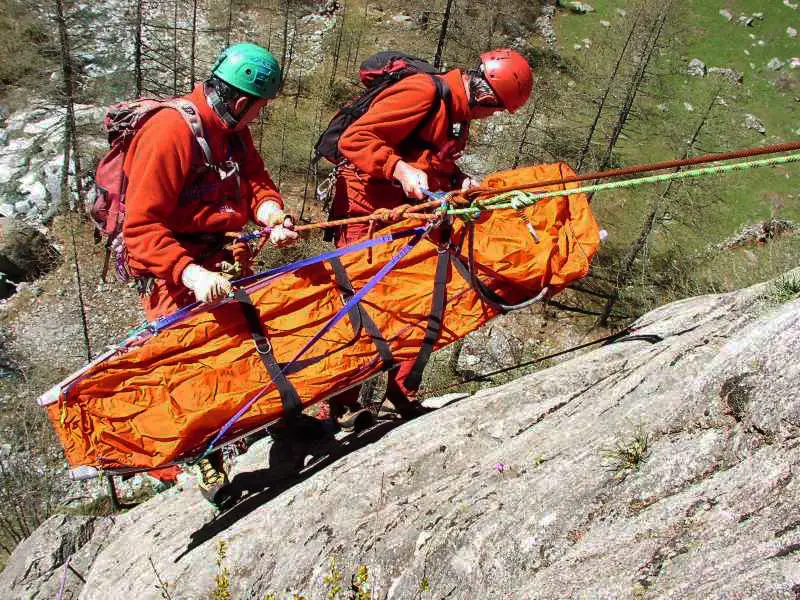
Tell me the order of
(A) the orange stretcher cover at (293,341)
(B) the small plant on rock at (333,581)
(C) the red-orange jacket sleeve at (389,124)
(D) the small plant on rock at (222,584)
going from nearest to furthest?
(B) the small plant on rock at (333,581) → (D) the small plant on rock at (222,584) → (A) the orange stretcher cover at (293,341) → (C) the red-orange jacket sleeve at (389,124)

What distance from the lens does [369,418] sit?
204 inches

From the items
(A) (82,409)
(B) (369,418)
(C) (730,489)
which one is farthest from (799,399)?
(A) (82,409)

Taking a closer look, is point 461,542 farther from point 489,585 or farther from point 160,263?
point 160,263

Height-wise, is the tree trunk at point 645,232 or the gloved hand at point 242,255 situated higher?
the gloved hand at point 242,255

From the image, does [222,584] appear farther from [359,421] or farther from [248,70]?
[248,70]

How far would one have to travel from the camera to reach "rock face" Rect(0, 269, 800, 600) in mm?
2152

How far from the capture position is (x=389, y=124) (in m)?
4.41

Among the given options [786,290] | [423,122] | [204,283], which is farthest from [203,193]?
[786,290]

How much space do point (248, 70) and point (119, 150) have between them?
46.1 inches

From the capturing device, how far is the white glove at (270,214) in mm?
4406

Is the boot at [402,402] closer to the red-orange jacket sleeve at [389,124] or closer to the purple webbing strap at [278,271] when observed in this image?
the purple webbing strap at [278,271]

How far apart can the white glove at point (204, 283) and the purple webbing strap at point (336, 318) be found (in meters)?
0.68

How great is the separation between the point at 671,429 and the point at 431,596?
56.0 inches

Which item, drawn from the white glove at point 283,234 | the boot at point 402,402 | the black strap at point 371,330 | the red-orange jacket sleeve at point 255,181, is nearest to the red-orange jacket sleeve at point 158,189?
the white glove at point 283,234
